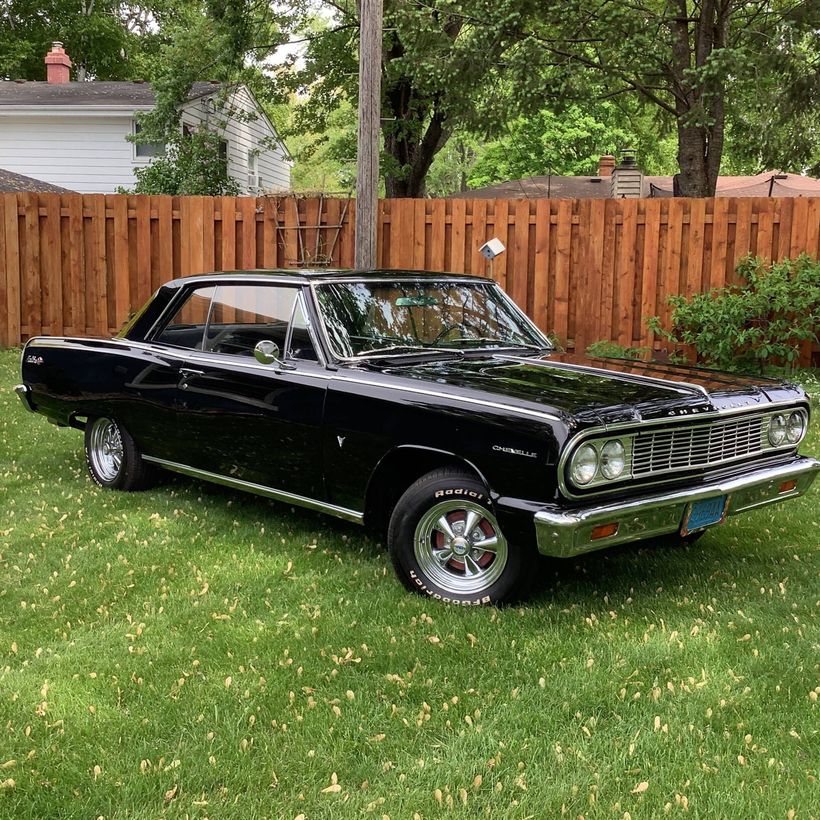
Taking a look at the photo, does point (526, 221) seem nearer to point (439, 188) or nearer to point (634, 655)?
point (634, 655)

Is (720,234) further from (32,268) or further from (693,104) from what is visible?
(32,268)

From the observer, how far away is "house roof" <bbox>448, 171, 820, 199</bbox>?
1900 centimetres

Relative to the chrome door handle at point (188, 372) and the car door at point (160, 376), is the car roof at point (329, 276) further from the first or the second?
the chrome door handle at point (188, 372)

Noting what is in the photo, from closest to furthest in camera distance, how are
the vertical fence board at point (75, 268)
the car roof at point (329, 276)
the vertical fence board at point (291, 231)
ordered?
the car roof at point (329, 276)
the vertical fence board at point (291, 231)
the vertical fence board at point (75, 268)

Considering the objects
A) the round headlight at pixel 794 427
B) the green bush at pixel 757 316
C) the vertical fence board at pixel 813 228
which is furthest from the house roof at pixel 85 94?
the round headlight at pixel 794 427

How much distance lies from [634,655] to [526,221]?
27.0 feet

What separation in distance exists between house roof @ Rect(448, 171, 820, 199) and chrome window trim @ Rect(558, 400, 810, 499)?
13.6 m

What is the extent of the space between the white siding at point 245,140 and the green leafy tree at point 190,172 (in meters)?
2.46

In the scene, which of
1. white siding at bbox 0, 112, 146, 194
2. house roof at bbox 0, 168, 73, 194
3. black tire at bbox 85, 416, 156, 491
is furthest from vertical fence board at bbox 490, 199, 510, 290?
white siding at bbox 0, 112, 146, 194

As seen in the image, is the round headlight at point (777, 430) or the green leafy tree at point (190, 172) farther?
the green leafy tree at point (190, 172)

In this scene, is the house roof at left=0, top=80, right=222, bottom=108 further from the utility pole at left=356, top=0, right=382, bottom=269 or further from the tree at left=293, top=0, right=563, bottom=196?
the utility pole at left=356, top=0, right=382, bottom=269

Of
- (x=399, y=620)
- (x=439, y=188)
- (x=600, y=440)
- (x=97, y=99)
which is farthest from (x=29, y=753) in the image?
(x=439, y=188)

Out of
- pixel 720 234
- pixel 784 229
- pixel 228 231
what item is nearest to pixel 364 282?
pixel 720 234

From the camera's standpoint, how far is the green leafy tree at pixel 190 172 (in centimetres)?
1866
